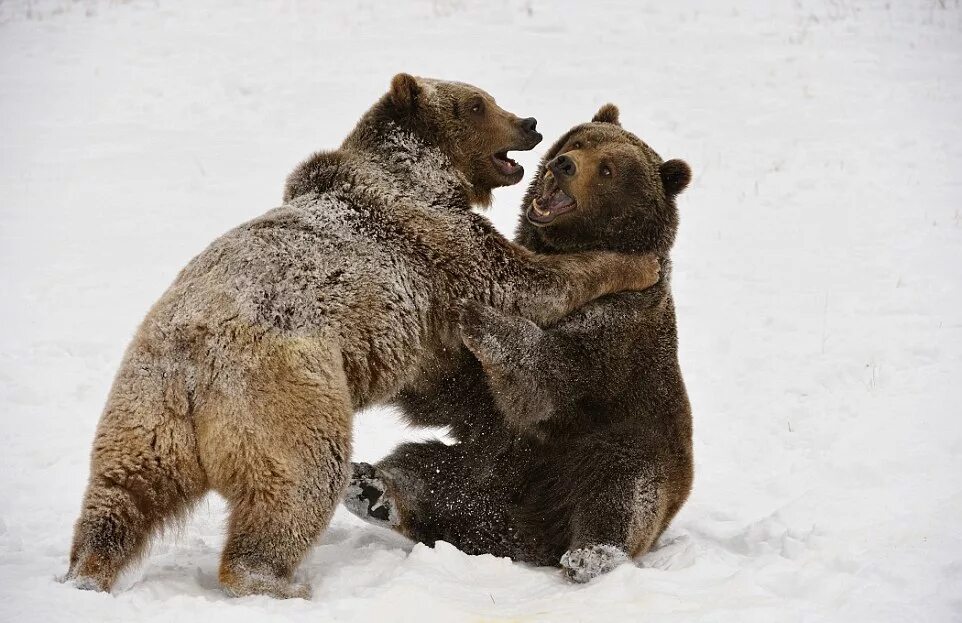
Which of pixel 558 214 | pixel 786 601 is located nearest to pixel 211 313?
pixel 558 214

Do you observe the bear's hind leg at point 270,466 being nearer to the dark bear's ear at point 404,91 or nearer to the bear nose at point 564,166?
the dark bear's ear at point 404,91

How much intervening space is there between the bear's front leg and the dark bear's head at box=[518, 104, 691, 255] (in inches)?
35.2

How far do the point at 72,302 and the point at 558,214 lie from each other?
229 inches

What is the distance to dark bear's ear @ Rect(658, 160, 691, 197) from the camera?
650 centimetres

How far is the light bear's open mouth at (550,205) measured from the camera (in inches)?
253

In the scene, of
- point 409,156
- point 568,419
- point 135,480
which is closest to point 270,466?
point 135,480

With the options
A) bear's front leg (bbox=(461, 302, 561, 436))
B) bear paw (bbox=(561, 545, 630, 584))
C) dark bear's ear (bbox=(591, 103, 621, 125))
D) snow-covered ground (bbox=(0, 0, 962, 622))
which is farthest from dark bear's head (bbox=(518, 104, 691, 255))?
bear paw (bbox=(561, 545, 630, 584))

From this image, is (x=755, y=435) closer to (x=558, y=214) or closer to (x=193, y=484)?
(x=558, y=214)

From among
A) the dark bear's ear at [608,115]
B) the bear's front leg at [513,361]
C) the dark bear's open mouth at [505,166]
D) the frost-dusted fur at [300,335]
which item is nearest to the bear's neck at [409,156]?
the frost-dusted fur at [300,335]

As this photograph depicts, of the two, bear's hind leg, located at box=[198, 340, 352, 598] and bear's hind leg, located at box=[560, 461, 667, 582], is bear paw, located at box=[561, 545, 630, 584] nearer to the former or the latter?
bear's hind leg, located at box=[560, 461, 667, 582]

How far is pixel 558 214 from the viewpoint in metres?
6.43

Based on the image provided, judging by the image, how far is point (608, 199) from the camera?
6445 millimetres

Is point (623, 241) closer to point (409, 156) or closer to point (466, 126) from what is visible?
point (466, 126)

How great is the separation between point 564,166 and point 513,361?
141 centimetres
